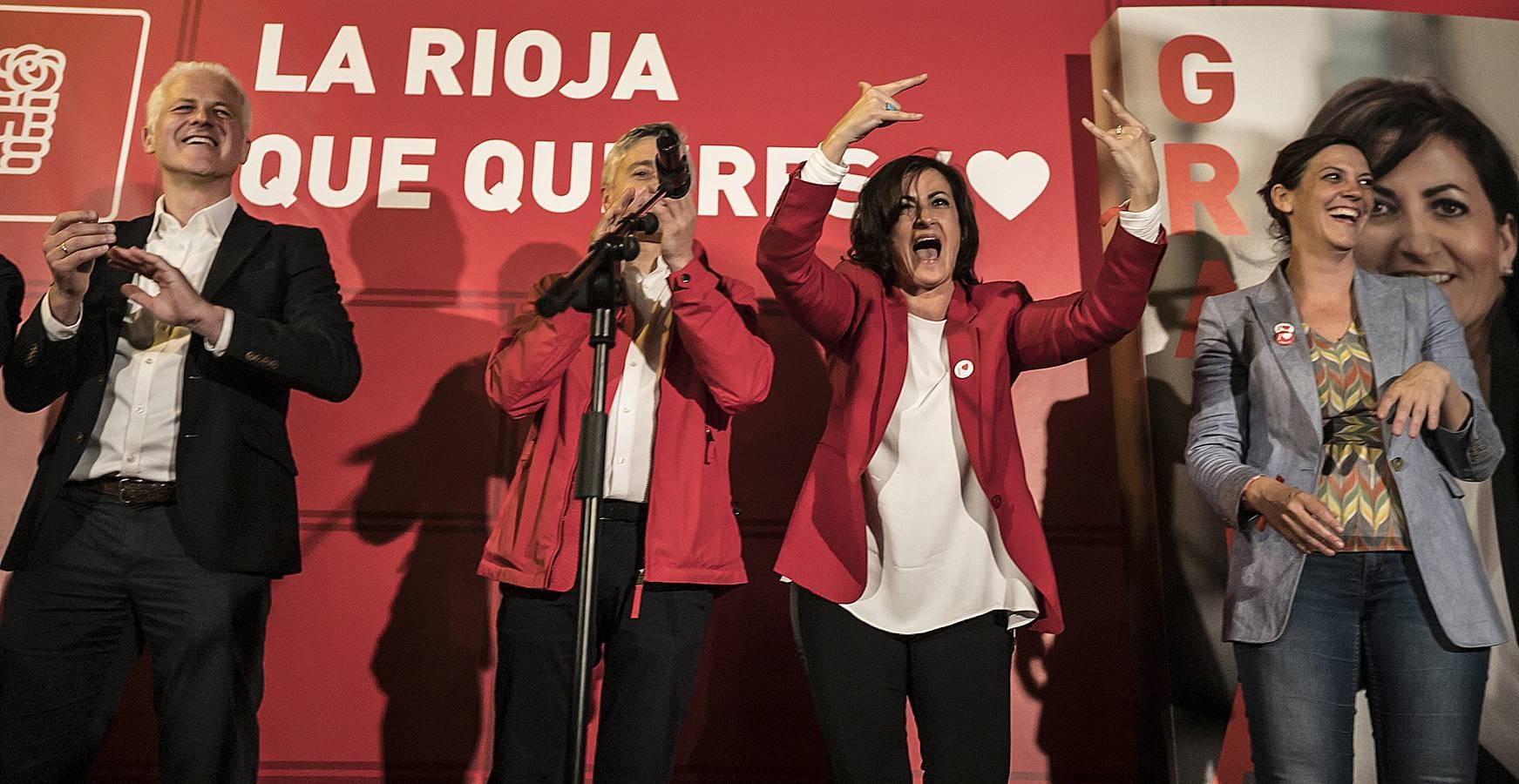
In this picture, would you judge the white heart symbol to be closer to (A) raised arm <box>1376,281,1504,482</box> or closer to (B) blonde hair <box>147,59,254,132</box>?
(A) raised arm <box>1376,281,1504,482</box>

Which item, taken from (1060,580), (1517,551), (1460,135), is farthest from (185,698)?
(1460,135)

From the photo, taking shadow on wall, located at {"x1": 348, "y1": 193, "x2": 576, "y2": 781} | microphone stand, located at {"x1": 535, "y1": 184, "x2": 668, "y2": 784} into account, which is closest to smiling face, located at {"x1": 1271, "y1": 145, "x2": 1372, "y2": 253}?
microphone stand, located at {"x1": 535, "y1": 184, "x2": 668, "y2": 784}

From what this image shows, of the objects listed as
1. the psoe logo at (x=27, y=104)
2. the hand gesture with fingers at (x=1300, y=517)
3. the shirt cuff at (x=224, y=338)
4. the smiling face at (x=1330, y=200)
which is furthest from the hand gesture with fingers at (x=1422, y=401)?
the psoe logo at (x=27, y=104)

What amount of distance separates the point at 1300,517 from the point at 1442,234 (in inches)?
59.9

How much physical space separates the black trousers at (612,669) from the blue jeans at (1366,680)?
108 centimetres

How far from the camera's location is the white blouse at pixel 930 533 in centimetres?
220

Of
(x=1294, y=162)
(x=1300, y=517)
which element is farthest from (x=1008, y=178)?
(x=1300, y=517)

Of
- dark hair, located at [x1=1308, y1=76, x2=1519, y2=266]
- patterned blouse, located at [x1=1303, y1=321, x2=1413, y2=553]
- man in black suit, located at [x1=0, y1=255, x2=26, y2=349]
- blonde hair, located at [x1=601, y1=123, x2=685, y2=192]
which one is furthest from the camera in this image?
dark hair, located at [x1=1308, y1=76, x2=1519, y2=266]

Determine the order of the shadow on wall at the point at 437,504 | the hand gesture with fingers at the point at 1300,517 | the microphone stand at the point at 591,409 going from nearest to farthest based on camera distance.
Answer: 1. the microphone stand at the point at 591,409
2. the hand gesture with fingers at the point at 1300,517
3. the shadow on wall at the point at 437,504

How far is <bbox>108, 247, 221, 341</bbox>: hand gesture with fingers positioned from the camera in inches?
87.2

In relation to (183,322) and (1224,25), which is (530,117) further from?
(1224,25)

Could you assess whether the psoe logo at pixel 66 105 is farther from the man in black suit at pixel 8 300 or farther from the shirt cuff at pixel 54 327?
the shirt cuff at pixel 54 327

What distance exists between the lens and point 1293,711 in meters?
2.16

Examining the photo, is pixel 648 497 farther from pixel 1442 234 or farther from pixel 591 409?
pixel 1442 234
